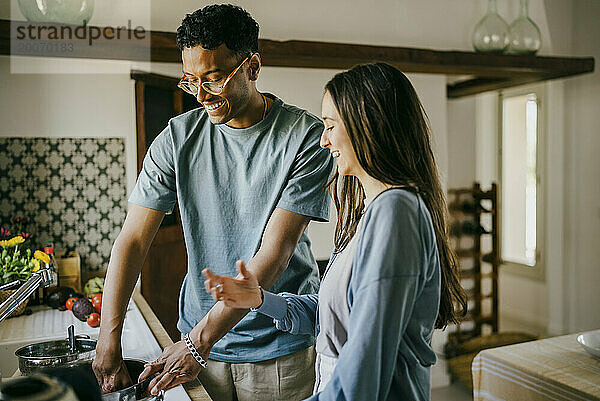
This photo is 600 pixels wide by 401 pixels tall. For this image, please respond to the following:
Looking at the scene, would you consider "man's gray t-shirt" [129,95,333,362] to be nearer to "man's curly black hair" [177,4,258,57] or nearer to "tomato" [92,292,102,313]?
"man's curly black hair" [177,4,258,57]

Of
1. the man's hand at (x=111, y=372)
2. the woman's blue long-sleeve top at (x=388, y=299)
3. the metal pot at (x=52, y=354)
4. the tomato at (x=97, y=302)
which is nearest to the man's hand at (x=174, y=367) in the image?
the man's hand at (x=111, y=372)

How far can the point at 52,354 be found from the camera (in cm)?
107

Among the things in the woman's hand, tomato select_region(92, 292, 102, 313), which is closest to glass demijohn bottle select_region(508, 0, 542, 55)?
tomato select_region(92, 292, 102, 313)

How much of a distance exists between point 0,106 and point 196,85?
82 cm

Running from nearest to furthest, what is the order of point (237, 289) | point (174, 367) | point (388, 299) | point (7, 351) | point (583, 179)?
point (388, 299)
point (237, 289)
point (174, 367)
point (7, 351)
point (583, 179)

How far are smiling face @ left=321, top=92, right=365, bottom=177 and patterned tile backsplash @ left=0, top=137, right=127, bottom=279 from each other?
106 cm

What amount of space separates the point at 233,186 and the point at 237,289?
399 millimetres

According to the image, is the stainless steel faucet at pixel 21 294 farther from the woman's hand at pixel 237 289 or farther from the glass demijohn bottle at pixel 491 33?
the glass demijohn bottle at pixel 491 33

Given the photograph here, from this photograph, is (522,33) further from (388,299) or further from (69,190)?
(388,299)

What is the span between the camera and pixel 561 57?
93.6 inches

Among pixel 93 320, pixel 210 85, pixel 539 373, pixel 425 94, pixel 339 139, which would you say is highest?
pixel 425 94

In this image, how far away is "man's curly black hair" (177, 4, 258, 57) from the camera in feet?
3.33

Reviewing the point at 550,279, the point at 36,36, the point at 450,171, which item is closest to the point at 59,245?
the point at 36,36

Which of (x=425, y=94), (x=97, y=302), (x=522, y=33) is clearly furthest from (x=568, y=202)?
(x=97, y=302)
